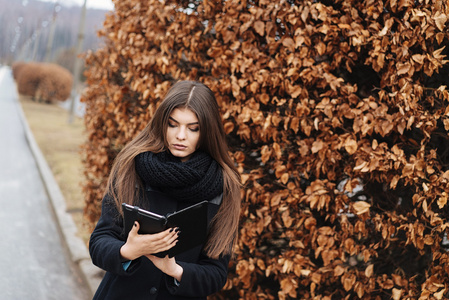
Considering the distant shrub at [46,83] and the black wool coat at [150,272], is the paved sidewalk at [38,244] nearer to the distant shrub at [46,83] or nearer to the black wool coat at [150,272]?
the black wool coat at [150,272]

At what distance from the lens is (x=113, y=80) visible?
4.30 meters

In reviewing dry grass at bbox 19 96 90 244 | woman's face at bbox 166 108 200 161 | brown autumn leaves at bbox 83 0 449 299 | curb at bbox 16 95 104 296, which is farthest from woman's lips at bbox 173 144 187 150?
dry grass at bbox 19 96 90 244

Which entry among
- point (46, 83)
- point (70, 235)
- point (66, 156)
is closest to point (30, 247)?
point (70, 235)

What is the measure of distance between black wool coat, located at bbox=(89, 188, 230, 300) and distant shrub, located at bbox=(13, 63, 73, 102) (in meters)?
27.4

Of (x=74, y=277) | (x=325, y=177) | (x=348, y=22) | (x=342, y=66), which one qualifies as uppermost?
(x=348, y=22)

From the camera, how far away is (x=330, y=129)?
2.74 metres

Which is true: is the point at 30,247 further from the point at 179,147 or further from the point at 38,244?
the point at 179,147

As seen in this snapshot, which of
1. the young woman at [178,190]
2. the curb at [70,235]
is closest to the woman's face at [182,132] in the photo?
the young woman at [178,190]

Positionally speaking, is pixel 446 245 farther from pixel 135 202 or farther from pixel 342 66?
pixel 135 202

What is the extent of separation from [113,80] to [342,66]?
2.25m

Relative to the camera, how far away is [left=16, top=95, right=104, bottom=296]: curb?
4730mm

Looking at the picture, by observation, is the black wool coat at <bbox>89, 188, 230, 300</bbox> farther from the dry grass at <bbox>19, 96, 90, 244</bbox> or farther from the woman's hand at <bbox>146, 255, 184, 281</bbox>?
the dry grass at <bbox>19, 96, 90, 244</bbox>

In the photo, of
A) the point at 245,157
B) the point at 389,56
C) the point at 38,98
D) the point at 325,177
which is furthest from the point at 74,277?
the point at 38,98

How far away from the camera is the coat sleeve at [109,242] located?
1.85 m
